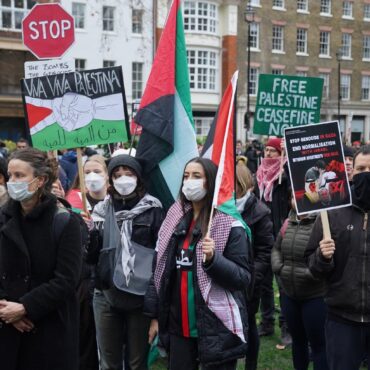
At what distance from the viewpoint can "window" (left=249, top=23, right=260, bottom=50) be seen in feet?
135

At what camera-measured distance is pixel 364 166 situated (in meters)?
3.81

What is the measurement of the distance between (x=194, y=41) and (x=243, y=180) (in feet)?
113

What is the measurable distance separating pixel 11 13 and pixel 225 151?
104 ft

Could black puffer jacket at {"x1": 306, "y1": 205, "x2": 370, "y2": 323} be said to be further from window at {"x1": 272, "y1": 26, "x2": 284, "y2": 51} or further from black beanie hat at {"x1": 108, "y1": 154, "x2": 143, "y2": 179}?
window at {"x1": 272, "y1": 26, "x2": 284, "y2": 51}

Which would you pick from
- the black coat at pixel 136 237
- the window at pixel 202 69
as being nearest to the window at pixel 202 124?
the window at pixel 202 69

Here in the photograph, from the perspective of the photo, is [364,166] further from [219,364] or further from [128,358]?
[128,358]

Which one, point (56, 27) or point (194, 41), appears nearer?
point (56, 27)

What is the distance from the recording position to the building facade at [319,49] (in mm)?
41031

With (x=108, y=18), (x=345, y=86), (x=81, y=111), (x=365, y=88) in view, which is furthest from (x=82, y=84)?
(x=365, y=88)

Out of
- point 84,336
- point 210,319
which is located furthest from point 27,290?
point 84,336

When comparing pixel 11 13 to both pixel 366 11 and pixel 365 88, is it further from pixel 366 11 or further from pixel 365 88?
pixel 366 11

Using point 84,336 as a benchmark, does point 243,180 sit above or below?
above

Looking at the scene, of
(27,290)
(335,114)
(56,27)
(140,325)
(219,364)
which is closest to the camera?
(27,290)

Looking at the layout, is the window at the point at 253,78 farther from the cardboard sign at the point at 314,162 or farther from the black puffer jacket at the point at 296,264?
the cardboard sign at the point at 314,162
